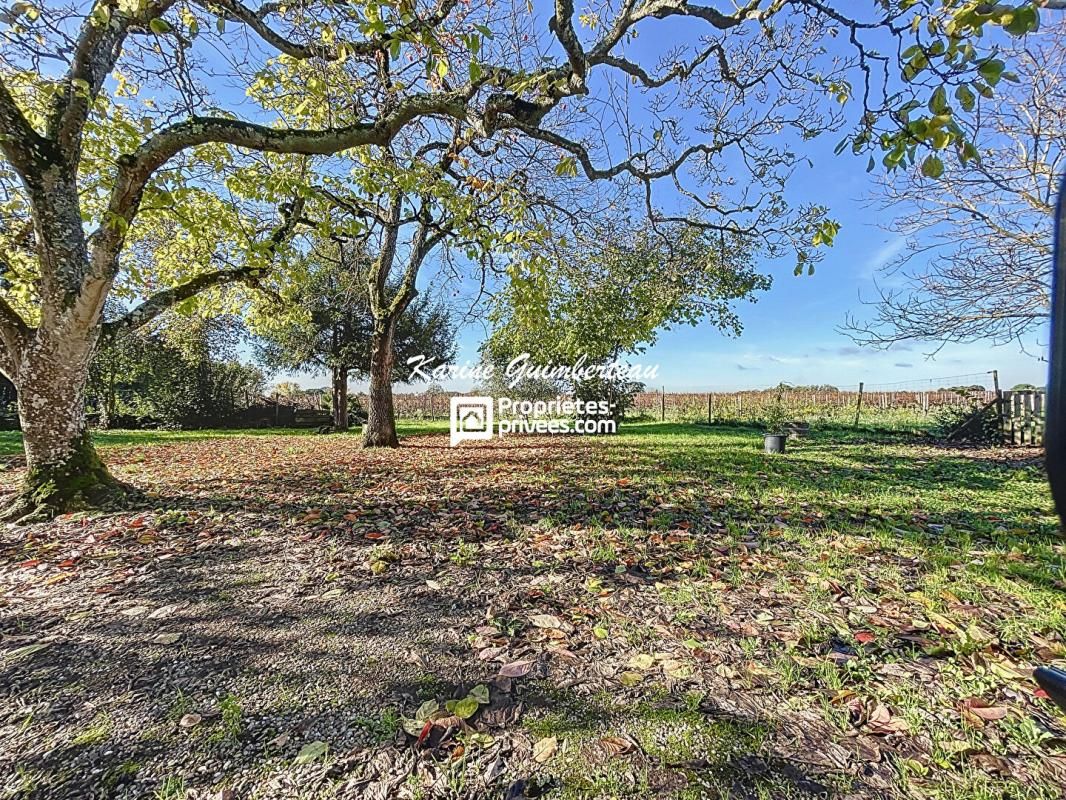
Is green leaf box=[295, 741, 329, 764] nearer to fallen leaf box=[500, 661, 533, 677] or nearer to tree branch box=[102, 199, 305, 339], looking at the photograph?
fallen leaf box=[500, 661, 533, 677]

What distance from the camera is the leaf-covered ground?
4.93 feet

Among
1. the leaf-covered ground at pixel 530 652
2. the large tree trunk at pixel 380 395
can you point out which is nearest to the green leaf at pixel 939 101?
the leaf-covered ground at pixel 530 652

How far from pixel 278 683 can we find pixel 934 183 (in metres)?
11.6

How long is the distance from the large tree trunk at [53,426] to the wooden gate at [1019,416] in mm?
17347

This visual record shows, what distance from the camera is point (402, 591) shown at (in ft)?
9.32

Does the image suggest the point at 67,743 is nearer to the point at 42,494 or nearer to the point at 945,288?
the point at 42,494

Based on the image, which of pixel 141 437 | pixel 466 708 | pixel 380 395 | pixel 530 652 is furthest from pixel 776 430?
pixel 141 437

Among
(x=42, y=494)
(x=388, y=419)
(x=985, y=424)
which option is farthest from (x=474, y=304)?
(x=985, y=424)

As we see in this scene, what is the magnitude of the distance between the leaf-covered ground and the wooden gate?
945 centimetres

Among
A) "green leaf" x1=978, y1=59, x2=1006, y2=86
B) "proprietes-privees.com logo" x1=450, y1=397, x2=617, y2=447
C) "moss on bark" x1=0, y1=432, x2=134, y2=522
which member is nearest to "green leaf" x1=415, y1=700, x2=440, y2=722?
"green leaf" x1=978, y1=59, x2=1006, y2=86

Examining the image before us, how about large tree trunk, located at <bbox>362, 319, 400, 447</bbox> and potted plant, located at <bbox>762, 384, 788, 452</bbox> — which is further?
large tree trunk, located at <bbox>362, 319, 400, 447</bbox>

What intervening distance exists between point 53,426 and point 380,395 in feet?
20.0

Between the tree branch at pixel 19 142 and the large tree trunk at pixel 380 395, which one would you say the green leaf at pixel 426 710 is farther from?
the large tree trunk at pixel 380 395

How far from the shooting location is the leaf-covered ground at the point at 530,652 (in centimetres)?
150
